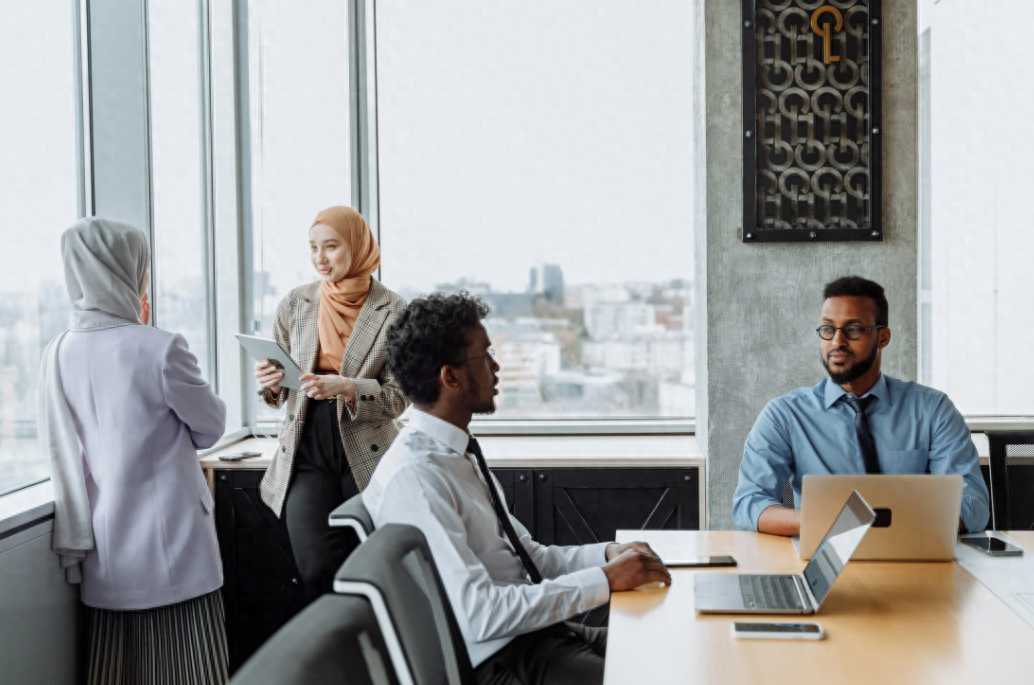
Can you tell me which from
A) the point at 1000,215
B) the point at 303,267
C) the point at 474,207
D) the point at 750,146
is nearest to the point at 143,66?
the point at 303,267

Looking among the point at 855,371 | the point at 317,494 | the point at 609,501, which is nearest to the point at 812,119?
the point at 855,371

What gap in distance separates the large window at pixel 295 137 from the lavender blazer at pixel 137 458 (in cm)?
179

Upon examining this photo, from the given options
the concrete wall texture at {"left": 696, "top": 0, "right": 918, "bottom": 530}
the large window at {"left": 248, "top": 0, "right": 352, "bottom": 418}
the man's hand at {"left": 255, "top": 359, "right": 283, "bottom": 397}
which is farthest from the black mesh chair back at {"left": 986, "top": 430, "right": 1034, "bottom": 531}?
the large window at {"left": 248, "top": 0, "right": 352, "bottom": 418}

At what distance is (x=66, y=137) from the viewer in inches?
110

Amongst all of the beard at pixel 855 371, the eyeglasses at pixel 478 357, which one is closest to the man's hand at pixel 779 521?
the beard at pixel 855 371

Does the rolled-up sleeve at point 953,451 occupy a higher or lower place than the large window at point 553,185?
lower

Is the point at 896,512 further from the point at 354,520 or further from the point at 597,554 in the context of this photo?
the point at 354,520

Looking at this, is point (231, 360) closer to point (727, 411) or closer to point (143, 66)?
point (143, 66)

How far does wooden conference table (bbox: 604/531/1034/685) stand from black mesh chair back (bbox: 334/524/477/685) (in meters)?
0.25

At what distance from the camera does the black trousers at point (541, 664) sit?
180cm

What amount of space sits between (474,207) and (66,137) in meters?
1.84

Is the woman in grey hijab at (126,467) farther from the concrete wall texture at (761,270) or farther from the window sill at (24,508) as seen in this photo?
the concrete wall texture at (761,270)

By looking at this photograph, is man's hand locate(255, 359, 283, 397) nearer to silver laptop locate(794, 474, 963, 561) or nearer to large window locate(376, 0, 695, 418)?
large window locate(376, 0, 695, 418)

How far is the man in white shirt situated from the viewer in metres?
1.72
